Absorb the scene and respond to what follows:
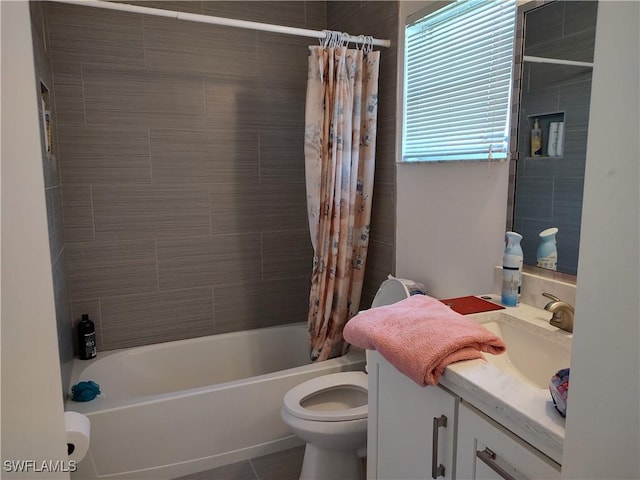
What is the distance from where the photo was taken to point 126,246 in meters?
2.62

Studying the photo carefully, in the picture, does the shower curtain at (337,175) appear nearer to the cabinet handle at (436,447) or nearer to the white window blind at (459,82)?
the white window blind at (459,82)

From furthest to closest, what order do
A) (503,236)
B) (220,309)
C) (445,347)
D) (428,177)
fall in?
(220,309)
(428,177)
(503,236)
(445,347)

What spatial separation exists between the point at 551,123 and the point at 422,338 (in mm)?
920

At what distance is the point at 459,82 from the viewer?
1.98 m

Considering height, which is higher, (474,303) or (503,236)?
(503,236)

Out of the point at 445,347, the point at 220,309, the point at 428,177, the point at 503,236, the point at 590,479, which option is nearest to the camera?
the point at 590,479

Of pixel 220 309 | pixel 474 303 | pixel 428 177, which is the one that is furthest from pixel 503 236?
pixel 220 309

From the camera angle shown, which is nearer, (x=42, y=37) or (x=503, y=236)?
(x=503, y=236)

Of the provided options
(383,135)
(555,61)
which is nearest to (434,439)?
(555,61)

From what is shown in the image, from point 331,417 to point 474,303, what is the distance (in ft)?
2.43

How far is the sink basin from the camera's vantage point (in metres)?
1.36

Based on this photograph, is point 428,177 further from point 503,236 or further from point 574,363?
point 574,363

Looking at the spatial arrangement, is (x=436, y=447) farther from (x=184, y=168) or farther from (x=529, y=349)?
(x=184, y=168)

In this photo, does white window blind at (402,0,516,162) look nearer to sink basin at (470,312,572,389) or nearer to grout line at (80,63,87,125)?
sink basin at (470,312,572,389)
